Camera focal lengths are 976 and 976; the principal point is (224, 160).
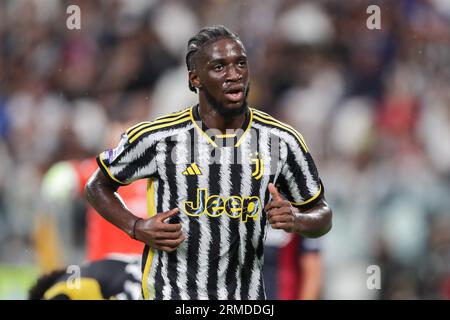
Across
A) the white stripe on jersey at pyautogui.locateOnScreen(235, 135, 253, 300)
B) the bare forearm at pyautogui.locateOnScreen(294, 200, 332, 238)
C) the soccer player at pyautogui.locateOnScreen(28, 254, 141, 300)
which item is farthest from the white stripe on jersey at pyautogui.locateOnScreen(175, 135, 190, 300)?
the soccer player at pyautogui.locateOnScreen(28, 254, 141, 300)

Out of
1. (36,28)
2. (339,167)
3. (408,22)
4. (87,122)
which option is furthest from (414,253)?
(36,28)

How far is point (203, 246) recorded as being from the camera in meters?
4.07

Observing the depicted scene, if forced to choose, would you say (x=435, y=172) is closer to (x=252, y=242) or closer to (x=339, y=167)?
(x=339, y=167)

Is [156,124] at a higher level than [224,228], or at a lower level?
higher

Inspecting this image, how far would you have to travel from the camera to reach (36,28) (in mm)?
9250

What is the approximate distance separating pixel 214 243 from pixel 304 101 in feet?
13.4

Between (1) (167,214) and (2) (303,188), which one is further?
(2) (303,188)

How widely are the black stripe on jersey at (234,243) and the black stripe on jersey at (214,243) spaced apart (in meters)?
0.05

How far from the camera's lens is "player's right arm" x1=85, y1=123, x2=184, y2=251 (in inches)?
157

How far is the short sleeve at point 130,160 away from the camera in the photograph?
4.10 meters

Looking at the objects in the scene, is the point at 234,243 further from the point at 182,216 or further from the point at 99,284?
the point at 99,284

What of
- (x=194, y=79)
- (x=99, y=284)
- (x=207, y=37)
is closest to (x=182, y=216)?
(x=194, y=79)

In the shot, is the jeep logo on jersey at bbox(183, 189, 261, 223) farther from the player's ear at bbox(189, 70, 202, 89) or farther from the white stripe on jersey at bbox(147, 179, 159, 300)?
the player's ear at bbox(189, 70, 202, 89)

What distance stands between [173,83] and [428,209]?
7.66ft
